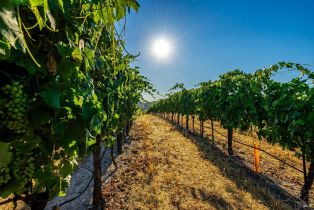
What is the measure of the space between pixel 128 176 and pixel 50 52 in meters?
9.10

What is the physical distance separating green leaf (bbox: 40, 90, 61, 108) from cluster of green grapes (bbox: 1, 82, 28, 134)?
8 cm

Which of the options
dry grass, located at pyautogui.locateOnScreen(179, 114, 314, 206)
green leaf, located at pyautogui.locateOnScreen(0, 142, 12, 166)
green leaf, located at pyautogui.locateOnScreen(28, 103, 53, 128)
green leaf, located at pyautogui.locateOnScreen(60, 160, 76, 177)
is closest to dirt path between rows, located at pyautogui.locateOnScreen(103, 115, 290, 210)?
dry grass, located at pyautogui.locateOnScreen(179, 114, 314, 206)

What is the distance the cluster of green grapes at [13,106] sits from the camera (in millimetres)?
1153

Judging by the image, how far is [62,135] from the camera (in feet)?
4.64

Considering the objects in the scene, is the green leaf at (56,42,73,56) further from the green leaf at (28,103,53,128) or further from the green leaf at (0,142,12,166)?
the green leaf at (0,142,12,166)

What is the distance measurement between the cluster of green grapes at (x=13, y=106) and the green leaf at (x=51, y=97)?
0.26ft

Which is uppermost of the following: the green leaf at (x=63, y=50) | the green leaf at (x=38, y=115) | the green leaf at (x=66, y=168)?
the green leaf at (x=63, y=50)

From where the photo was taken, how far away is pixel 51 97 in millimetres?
1231

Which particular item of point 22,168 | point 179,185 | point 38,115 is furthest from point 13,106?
point 179,185

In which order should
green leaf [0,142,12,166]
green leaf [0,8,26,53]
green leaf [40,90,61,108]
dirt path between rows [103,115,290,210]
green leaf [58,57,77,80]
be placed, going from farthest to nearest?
dirt path between rows [103,115,290,210], green leaf [58,57,77,80], green leaf [40,90,61,108], green leaf [0,142,12,166], green leaf [0,8,26,53]

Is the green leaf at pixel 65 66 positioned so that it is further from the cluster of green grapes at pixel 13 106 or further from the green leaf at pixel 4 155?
the green leaf at pixel 4 155

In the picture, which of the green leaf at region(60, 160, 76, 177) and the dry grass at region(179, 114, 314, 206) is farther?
the dry grass at region(179, 114, 314, 206)

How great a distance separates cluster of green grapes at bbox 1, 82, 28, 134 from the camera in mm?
1153

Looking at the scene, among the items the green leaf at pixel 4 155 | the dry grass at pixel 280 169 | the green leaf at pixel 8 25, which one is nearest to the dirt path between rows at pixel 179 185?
the dry grass at pixel 280 169
